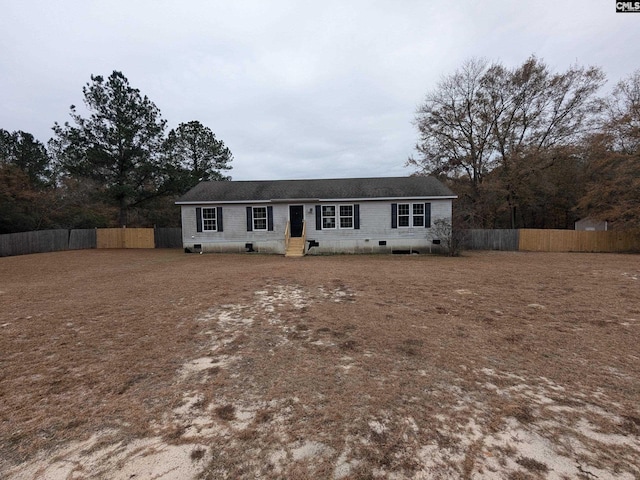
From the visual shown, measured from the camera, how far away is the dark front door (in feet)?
53.3

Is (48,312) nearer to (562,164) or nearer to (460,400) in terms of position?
(460,400)

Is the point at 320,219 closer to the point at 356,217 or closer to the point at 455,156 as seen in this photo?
the point at 356,217

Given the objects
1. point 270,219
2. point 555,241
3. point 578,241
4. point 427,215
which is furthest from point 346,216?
point 578,241

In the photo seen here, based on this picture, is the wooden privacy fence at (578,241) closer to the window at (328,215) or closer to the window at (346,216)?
the window at (346,216)

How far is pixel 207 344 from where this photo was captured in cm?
407

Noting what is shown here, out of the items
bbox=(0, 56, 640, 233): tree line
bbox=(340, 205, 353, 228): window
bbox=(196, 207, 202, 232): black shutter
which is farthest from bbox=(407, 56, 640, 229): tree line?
bbox=(196, 207, 202, 232): black shutter

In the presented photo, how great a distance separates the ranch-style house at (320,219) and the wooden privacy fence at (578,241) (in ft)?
21.5

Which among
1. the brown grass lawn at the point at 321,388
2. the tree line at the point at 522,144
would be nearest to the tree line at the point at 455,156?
the tree line at the point at 522,144

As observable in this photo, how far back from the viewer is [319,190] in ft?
55.2

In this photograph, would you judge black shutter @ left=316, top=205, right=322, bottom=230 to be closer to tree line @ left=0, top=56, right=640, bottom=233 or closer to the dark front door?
the dark front door

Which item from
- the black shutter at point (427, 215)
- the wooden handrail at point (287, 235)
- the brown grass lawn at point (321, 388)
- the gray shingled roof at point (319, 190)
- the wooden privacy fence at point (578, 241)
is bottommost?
the brown grass lawn at point (321, 388)

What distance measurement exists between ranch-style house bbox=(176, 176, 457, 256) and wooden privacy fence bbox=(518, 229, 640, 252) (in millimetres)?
6549

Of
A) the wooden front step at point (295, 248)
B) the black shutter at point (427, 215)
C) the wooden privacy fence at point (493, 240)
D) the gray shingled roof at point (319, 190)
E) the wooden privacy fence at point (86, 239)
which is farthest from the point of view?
the wooden privacy fence at point (493, 240)

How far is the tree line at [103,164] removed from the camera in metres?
19.7
